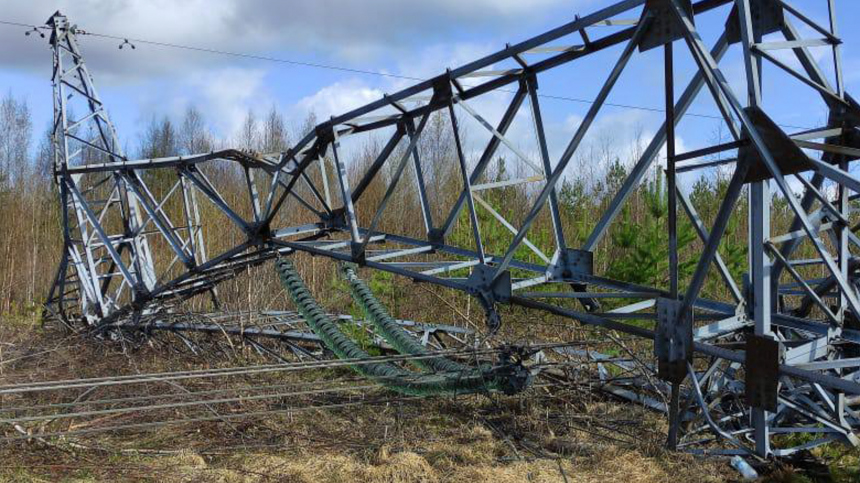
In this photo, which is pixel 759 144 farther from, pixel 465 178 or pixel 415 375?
pixel 415 375

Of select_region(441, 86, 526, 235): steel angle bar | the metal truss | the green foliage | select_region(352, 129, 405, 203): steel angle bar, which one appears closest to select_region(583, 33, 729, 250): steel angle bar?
the metal truss

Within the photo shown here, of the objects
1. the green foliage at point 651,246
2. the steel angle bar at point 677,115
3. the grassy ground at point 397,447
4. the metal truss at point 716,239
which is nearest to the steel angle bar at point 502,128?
the metal truss at point 716,239

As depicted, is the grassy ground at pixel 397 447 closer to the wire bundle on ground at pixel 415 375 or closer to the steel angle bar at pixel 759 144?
the wire bundle on ground at pixel 415 375

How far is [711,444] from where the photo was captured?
6.44 metres

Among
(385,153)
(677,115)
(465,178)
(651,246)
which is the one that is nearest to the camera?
(677,115)

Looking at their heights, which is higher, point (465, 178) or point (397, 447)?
point (465, 178)

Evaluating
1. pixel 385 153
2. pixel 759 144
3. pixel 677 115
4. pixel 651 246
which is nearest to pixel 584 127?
pixel 677 115

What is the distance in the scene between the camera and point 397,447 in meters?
6.32

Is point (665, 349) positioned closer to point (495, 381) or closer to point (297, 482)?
point (495, 381)

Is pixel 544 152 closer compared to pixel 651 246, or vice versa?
pixel 544 152

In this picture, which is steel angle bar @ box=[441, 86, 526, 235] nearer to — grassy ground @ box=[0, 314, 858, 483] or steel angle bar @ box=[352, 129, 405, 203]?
steel angle bar @ box=[352, 129, 405, 203]

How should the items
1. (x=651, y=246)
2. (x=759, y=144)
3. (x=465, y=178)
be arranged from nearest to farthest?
(x=759, y=144) < (x=465, y=178) < (x=651, y=246)

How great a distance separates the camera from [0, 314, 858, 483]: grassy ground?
18.5 feet

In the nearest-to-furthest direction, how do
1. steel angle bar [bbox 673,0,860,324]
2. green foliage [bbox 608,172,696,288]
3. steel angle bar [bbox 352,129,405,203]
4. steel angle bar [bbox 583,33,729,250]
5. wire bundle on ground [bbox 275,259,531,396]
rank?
1. steel angle bar [bbox 673,0,860,324]
2. steel angle bar [bbox 583,33,729,250]
3. wire bundle on ground [bbox 275,259,531,396]
4. steel angle bar [bbox 352,129,405,203]
5. green foliage [bbox 608,172,696,288]
